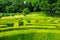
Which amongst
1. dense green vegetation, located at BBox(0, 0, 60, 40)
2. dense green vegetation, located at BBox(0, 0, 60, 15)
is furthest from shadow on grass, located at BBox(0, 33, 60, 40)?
dense green vegetation, located at BBox(0, 0, 60, 15)

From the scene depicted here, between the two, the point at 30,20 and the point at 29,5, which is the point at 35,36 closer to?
the point at 30,20

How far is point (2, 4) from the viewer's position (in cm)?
5794

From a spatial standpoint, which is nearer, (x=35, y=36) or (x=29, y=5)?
(x=35, y=36)

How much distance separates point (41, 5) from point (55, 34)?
28313 mm

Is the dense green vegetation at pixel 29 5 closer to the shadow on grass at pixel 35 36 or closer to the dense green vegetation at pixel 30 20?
the dense green vegetation at pixel 30 20

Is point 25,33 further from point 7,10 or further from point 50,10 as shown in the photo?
point 7,10

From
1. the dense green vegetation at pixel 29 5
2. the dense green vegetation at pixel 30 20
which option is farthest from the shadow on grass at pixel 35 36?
the dense green vegetation at pixel 29 5

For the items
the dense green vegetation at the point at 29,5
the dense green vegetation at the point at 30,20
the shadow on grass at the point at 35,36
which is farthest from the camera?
the dense green vegetation at the point at 29,5

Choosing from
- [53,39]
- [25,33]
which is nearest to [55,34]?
[53,39]

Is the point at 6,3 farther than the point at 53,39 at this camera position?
A: Yes

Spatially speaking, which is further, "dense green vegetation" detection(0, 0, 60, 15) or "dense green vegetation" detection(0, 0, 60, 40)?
"dense green vegetation" detection(0, 0, 60, 15)

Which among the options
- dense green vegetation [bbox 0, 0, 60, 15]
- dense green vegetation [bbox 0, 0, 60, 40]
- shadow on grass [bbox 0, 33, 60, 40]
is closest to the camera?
shadow on grass [bbox 0, 33, 60, 40]

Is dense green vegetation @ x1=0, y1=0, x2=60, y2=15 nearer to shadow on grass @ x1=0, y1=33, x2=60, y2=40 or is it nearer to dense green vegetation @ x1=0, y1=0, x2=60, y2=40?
dense green vegetation @ x1=0, y1=0, x2=60, y2=40

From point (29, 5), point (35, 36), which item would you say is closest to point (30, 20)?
point (35, 36)
